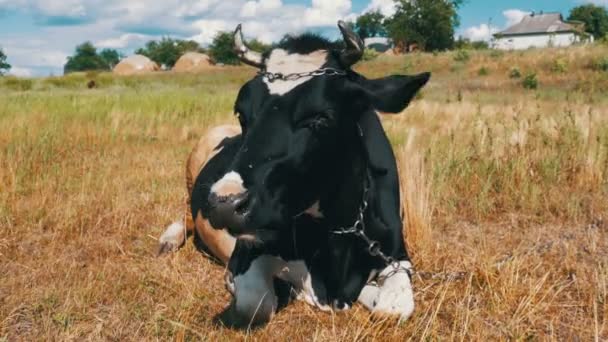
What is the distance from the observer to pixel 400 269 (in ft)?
12.2

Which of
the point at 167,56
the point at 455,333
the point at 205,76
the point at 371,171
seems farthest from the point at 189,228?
the point at 167,56

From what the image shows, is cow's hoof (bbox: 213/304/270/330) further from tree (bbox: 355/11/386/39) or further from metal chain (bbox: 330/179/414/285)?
tree (bbox: 355/11/386/39)

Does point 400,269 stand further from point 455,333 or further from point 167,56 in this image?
point 167,56

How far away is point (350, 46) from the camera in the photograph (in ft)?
11.1

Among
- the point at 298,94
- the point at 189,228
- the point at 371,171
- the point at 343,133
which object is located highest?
the point at 298,94

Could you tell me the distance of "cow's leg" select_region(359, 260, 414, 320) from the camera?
11.0 ft

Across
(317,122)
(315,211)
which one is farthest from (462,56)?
(317,122)

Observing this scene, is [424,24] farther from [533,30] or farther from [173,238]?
[173,238]

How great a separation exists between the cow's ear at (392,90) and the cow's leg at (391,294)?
1022mm

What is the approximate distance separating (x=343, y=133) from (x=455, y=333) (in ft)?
3.97

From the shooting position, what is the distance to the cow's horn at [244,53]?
3730 millimetres

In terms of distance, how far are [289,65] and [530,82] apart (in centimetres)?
2988

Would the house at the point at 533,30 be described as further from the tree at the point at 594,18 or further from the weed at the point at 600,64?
the weed at the point at 600,64

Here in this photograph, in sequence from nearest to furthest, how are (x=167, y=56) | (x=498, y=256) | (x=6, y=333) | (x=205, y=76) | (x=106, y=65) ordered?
(x=6, y=333) → (x=498, y=256) → (x=205, y=76) → (x=167, y=56) → (x=106, y=65)
